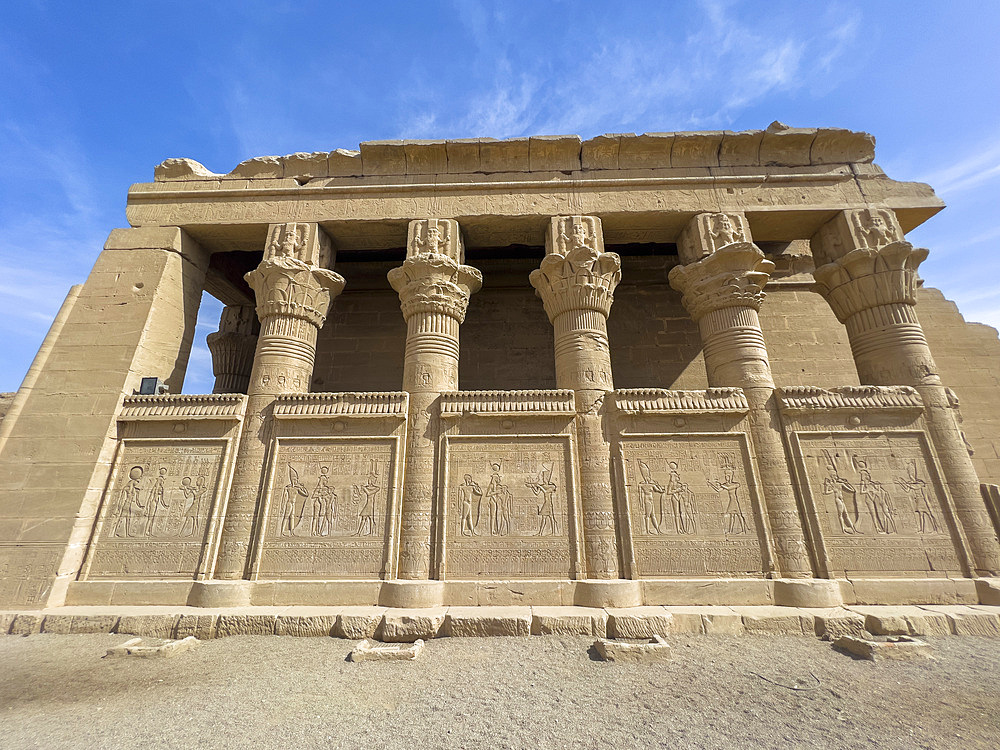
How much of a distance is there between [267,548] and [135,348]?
3.77m

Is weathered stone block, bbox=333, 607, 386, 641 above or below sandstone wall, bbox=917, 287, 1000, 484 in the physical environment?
below

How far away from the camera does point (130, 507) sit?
6.03 meters

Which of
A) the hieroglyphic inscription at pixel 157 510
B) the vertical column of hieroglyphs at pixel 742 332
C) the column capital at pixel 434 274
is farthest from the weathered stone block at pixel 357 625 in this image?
the vertical column of hieroglyphs at pixel 742 332

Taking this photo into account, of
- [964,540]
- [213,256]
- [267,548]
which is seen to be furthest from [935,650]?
[213,256]

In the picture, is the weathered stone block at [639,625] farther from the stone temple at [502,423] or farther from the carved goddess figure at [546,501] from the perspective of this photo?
the carved goddess figure at [546,501]

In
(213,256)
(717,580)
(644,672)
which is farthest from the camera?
(213,256)

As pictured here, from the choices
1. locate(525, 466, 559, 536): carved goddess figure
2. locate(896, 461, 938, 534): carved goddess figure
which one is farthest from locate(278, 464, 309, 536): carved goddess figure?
locate(896, 461, 938, 534): carved goddess figure

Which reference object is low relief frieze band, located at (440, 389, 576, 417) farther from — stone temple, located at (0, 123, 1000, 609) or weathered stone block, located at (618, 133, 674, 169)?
weathered stone block, located at (618, 133, 674, 169)

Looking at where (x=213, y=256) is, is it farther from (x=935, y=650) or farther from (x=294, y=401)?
(x=935, y=650)

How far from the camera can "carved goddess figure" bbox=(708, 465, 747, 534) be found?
5.82 metres

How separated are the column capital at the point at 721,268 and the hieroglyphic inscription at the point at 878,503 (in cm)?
232

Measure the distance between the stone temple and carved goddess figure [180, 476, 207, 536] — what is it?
3 cm

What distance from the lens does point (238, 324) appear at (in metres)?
10.2

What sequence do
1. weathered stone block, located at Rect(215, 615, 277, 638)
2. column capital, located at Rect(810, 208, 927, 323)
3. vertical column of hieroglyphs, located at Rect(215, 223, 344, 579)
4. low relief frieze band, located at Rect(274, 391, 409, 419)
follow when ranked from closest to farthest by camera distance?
weathered stone block, located at Rect(215, 615, 277, 638)
vertical column of hieroglyphs, located at Rect(215, 223, 344, 579)
low relief frieze band, located at Rect(274, 391, 409, 419)
column capital, located at Rect(810, 208, 927, 323)
